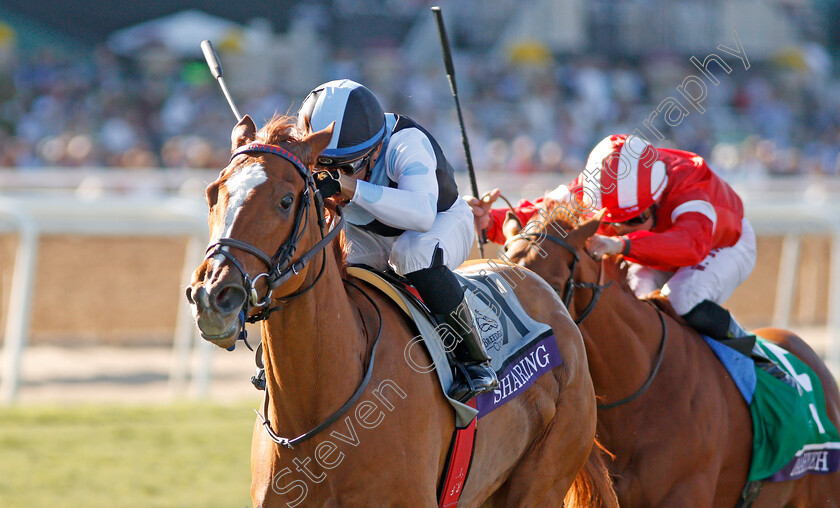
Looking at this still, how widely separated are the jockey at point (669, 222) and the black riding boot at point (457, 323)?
0.94m

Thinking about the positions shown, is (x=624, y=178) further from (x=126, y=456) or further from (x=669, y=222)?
(x=126, y=456)

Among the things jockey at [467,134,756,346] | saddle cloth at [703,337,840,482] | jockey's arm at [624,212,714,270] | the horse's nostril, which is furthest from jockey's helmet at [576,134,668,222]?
Result: the horse's nostril

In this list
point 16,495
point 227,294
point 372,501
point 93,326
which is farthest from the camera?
point 93,326

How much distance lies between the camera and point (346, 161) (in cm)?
297

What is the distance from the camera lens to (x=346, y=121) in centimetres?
295

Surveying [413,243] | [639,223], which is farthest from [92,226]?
[413,243]

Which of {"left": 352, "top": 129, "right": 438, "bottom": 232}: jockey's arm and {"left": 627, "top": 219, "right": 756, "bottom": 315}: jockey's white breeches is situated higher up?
{"left": 352, "top": 129, "right": 438, "bottom": 232}: jockey's arm

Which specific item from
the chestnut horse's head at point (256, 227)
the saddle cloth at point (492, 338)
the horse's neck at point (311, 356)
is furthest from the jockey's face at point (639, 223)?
the chestnut horse's head at point (256, 227)

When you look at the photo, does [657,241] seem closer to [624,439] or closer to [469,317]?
[624,439]

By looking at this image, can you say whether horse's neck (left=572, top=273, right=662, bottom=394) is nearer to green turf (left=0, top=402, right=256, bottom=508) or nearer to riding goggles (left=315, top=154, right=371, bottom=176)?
riding goggles (left=315, top=154, right=371, bottom=176)

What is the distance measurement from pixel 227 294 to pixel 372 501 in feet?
2.53

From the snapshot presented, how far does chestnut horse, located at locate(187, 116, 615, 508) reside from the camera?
2.41 meters

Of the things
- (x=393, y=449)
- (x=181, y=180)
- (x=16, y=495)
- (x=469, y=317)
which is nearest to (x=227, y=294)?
(x=393, y=449)

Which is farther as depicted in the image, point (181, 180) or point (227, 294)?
point (181, 180)
